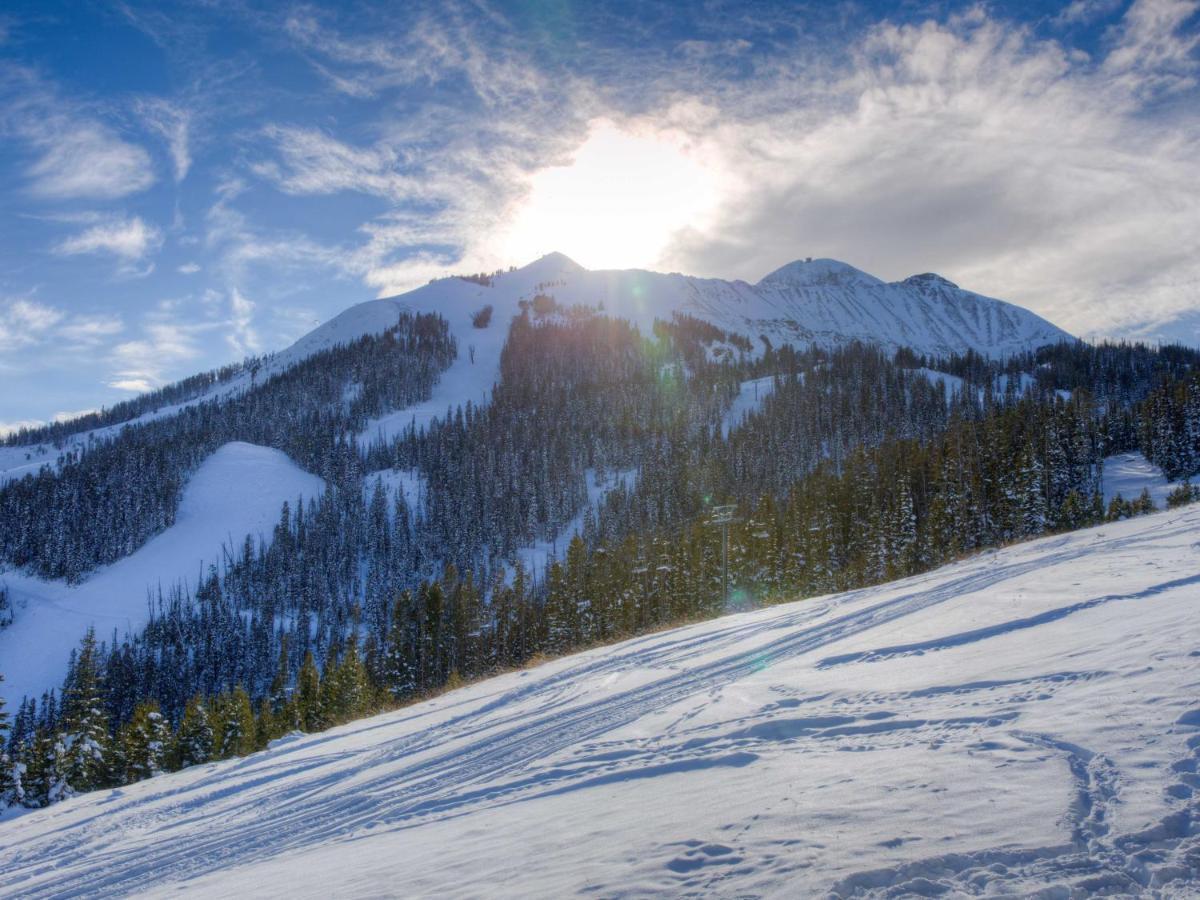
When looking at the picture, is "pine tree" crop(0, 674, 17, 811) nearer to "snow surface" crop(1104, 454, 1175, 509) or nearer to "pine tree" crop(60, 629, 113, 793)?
"pine tree" crop(60, 629, 113, 793)

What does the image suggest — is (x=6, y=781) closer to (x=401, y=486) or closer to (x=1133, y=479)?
(x=1133, y=479)

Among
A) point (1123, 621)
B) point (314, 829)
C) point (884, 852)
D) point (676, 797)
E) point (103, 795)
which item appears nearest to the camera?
point (884, 852)

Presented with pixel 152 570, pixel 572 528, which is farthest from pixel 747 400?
pixel 152 570

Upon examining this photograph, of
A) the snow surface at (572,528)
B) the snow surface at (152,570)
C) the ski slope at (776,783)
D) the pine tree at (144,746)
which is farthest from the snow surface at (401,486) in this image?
the ski slope at (776,783)

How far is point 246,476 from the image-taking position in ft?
532

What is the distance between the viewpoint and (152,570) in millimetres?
131875

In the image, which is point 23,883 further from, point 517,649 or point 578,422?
point 578,422

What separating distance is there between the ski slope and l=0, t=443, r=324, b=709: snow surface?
397 ft

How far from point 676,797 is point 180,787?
45.7 ft

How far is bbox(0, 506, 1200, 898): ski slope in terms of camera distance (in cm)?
517

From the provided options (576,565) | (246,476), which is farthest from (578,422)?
(576,565)

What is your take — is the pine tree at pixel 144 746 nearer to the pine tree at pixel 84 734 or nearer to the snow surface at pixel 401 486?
the pine tree at pixel 84 734

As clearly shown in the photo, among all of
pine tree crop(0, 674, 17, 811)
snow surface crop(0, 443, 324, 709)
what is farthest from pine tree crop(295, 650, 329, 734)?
snow surface crop(0, 443, 324, 709)

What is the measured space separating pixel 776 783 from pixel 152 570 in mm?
157939
